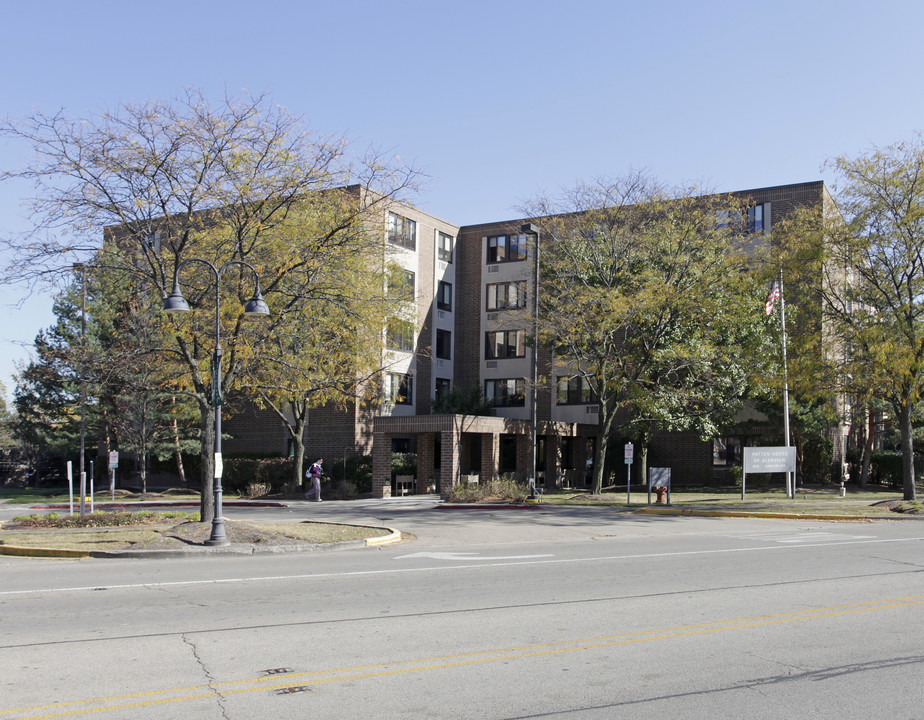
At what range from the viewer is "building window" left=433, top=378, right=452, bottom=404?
42.5m

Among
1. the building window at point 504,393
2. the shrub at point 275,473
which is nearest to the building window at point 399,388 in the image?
the building window at point 504,393

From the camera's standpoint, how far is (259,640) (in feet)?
26.7

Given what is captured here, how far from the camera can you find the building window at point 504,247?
146 ft

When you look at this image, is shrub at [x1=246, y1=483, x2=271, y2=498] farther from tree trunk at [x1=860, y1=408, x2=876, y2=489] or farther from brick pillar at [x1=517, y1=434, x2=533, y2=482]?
tree trunk at [x1=860, y1=408, x2=876, y2=489]

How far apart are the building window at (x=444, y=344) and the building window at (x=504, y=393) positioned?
8.17 feet

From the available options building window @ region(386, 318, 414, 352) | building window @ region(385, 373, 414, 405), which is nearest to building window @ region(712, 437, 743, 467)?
building window @ region(385, 373, 414, 405)

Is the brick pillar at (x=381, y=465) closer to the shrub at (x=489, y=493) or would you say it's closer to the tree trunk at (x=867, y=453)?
the shrub at (x=489, y=493)

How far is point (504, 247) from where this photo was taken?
4466 centimetres

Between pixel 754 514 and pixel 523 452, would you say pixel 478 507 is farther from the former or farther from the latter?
→ pixel 523 452

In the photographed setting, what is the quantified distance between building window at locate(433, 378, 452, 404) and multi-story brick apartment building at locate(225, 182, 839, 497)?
0.20ft

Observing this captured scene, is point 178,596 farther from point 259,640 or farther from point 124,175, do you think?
point 124,175

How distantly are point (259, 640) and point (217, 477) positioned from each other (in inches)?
344

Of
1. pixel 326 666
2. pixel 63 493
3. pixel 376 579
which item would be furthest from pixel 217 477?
pixel 63 493

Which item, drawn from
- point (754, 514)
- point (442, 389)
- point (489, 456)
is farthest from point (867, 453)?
point (442, 389)
